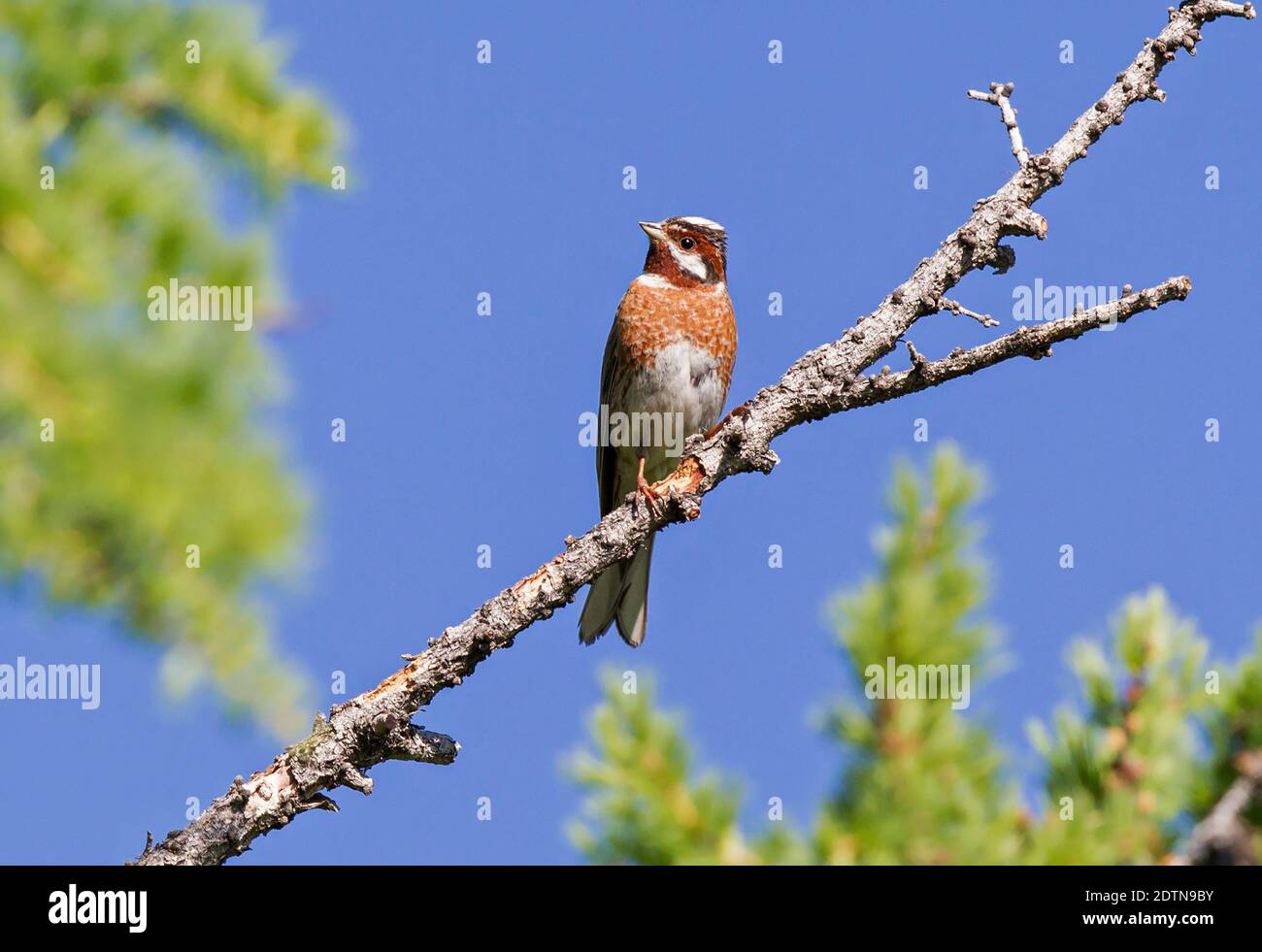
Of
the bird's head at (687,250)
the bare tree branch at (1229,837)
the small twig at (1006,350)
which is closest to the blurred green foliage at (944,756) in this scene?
the bare tree branch at (1229,837)

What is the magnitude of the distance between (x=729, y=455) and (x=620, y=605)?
263cm

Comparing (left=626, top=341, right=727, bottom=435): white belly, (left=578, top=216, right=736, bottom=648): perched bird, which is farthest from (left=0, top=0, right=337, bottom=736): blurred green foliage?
(left=626, top=341, right=727, bottom=435): white belly

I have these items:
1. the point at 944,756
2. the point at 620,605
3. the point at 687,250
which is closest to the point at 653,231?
the point at 687,250

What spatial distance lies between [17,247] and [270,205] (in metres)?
0.46

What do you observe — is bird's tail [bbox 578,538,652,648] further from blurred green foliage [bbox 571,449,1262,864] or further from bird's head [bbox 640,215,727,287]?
blurred green foliage [bbox 571,449,1262,864]

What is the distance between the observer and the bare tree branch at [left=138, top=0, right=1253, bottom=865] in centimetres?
439

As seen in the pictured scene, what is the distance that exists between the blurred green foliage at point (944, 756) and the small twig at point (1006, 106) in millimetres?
3648

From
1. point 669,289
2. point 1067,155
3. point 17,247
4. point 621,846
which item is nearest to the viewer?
point 17,247

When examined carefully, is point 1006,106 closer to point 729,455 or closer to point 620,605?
point 729,455

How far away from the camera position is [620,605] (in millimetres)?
7441

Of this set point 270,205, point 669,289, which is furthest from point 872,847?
point 669,289
